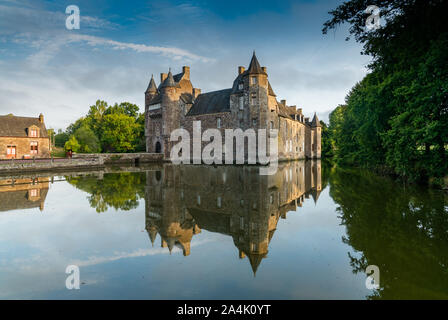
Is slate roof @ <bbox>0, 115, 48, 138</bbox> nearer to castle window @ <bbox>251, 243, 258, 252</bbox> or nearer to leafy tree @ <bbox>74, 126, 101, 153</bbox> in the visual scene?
leafy tree @ <bbox>74, 126, 101, 153</bbox>

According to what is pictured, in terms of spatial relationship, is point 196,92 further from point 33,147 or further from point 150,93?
point 33,147

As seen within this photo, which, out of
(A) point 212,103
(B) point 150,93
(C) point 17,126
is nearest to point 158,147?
(B) point 150,93

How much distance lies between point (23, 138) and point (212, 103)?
26.5m

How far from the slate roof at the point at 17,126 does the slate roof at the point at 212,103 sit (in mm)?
21588

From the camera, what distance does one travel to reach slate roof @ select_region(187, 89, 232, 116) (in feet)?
126

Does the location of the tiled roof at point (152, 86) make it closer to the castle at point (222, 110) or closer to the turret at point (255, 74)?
the castle at point (222, 110)

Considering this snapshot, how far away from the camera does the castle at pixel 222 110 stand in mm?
33562

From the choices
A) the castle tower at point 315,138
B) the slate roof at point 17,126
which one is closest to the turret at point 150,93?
the slate roof at point 17,126

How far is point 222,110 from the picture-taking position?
3788 centimetres

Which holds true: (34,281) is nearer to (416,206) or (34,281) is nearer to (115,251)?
(115,251)

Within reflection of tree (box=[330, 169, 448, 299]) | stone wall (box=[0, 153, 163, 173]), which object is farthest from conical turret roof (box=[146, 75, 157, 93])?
reflection of tree (box=[330, 169, 448, 299])

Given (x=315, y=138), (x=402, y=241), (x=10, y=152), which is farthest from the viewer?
(x=315, y=138)

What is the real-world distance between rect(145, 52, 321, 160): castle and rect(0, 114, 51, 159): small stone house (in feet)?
49.7

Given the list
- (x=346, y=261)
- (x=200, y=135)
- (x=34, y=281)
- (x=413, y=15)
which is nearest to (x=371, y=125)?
(x=413, y=15)
